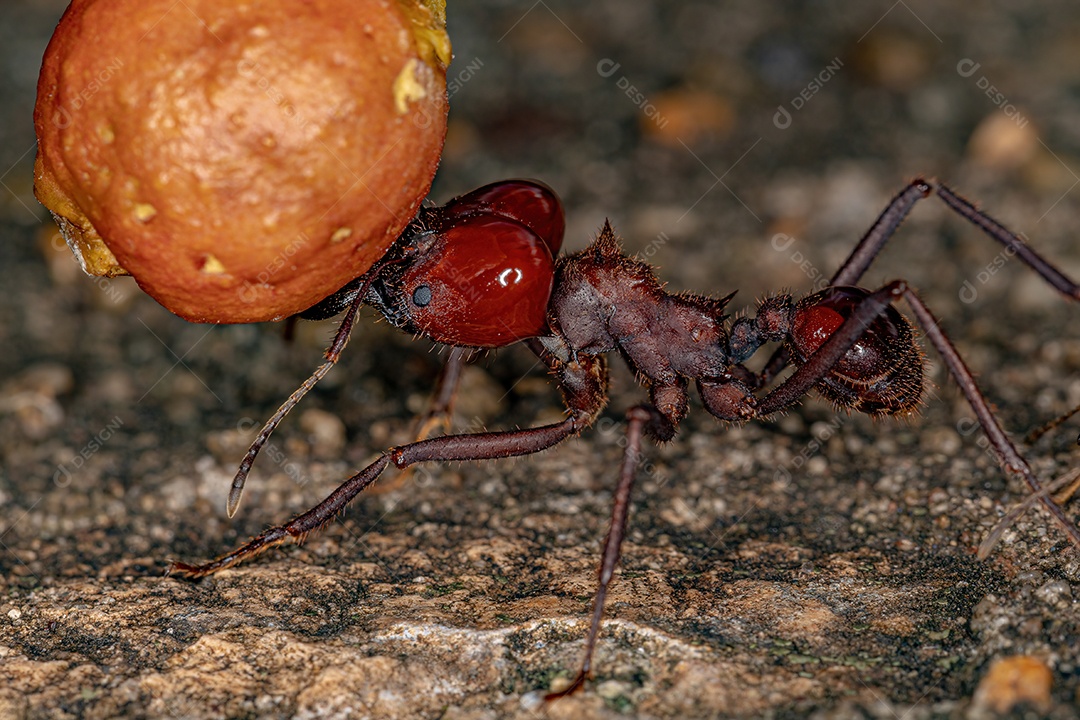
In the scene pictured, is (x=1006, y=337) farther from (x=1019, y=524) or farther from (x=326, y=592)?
(x=326, y=592)

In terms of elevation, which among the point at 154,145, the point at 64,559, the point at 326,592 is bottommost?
the point at 64,559

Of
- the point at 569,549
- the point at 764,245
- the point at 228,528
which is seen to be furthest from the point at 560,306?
→ the point at 764,245

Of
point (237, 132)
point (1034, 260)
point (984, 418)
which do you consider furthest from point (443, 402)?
point (1034, 260)

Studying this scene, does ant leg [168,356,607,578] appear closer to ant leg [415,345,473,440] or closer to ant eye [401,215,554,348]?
ant eye [401,215,554,348]

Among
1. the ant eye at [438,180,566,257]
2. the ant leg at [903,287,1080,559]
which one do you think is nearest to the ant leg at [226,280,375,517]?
the ant eye at [438,180,566,257]

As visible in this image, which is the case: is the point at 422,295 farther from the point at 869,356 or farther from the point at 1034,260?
the point at 1034,260

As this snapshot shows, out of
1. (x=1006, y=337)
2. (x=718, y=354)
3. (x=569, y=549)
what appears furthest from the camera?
(x=1006, y=337)

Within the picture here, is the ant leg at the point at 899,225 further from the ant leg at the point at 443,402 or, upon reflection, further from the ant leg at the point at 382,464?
the ant leg at the point at 443,402
